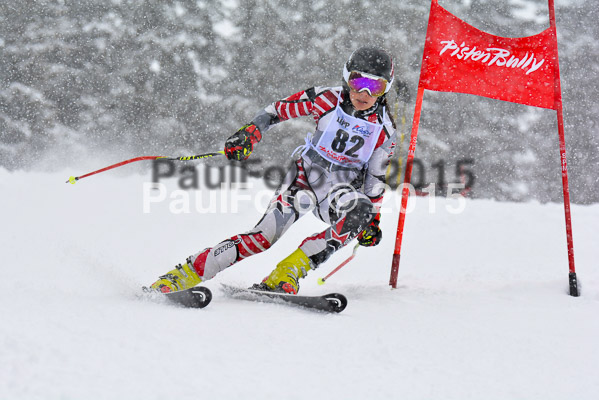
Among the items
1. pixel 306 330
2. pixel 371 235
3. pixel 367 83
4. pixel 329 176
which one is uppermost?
pixel 367 83

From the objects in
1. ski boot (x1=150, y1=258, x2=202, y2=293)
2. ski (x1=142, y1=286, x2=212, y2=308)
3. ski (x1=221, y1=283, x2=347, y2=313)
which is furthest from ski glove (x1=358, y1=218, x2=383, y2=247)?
ski (x1=142, y1=286, x2=212, y2=308)

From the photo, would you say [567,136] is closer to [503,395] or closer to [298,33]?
[298,33]

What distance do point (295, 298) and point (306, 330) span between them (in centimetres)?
63

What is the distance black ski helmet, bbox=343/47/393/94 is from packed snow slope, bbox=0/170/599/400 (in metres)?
1.55

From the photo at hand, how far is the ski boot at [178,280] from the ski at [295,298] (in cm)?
27

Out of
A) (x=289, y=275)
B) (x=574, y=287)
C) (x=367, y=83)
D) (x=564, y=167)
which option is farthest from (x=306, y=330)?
(x=564, y=167)

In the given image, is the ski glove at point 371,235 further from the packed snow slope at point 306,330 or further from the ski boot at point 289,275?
the ski boot at point 289,275

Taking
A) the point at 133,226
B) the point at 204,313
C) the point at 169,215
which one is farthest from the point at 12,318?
the point at 169,215

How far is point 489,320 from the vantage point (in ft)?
10.6

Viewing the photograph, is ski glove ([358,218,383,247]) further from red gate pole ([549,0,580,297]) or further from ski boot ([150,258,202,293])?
red gate pole ([549,0,580,297])

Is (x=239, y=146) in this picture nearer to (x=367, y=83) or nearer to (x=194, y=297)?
(x=367, y=83)

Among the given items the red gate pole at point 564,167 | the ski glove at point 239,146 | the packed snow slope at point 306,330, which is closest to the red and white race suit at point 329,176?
the ski glove at point 239,146

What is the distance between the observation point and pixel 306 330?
2613 millimetres

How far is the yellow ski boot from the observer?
3.39 m
